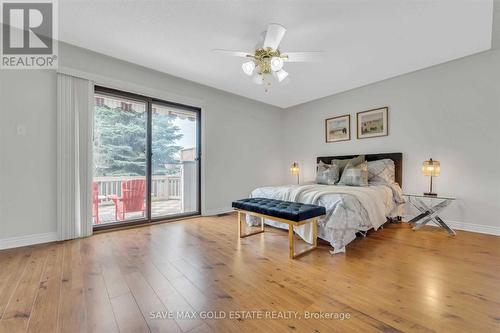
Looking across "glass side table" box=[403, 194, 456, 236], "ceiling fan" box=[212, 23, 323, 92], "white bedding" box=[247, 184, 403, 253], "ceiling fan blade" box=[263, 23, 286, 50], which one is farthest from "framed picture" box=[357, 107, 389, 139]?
"ceiling fan blade" box=[263, 23, 286, 50]

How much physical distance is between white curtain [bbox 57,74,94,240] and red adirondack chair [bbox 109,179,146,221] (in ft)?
1.73

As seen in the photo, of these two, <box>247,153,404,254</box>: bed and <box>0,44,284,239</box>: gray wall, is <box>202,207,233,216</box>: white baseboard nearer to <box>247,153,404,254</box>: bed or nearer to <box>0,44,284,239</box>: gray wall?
<box>0,44,284,239</box>: gray wall

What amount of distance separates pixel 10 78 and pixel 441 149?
19.3 ft

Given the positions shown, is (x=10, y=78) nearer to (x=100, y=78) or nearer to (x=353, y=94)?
(x=100, y=78)

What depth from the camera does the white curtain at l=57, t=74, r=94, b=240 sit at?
279cm

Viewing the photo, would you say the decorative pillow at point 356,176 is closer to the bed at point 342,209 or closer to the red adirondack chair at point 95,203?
the bed at point 342,209

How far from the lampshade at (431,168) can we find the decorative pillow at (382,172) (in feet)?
1.66

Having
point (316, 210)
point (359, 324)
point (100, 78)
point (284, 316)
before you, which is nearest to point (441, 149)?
point (316, 210)

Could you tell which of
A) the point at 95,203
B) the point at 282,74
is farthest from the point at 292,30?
the point at 95,203

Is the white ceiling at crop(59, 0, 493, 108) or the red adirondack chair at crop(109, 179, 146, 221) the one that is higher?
the white ceiling at crop(59, 0, 493, 108)

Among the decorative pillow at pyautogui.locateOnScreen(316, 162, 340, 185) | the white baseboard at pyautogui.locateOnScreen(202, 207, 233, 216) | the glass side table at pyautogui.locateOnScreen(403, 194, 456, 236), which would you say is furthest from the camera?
the white baseboard at pyautogui.locateOnScreen(202, 207, 233, 216)

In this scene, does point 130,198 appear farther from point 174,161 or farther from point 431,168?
point 431,168

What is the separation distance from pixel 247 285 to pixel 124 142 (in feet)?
9.64

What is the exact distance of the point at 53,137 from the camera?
9.14 ft
